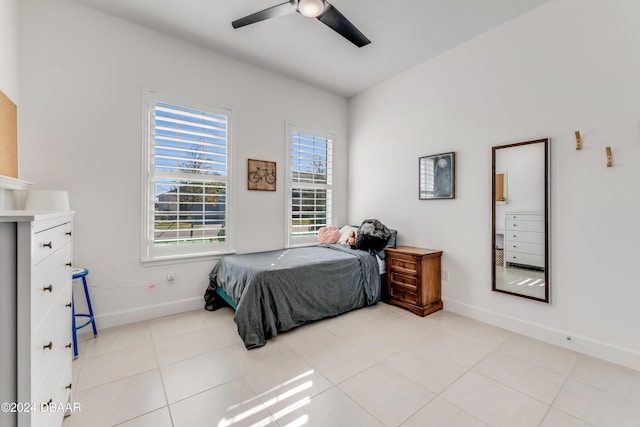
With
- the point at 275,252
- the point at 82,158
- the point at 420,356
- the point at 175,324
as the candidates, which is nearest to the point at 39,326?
the point at 175,324

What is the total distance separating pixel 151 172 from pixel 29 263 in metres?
2.20

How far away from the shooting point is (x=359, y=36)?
232 cm

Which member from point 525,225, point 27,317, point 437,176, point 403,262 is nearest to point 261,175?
point 403,262

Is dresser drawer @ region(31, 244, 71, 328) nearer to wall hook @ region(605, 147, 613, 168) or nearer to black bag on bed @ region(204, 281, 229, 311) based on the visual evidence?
black bag on bed @ region(204, 281, 229, 311)

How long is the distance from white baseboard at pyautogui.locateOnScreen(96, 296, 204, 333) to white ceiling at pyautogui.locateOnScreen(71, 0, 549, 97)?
2869mm

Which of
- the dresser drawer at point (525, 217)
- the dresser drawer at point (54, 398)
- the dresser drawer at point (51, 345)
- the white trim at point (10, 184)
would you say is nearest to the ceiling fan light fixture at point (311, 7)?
the white trim at point (10, 184)

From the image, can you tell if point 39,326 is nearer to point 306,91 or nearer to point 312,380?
point 312,380

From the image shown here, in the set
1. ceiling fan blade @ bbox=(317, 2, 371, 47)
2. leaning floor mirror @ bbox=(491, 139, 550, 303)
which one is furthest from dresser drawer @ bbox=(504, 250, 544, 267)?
ceiling fan blade @ bbox=(317, 2, 371, 47)

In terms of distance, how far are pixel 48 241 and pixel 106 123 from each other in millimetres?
2030

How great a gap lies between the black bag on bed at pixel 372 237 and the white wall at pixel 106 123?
1.52 m

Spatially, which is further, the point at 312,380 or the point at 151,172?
the point at 151,172

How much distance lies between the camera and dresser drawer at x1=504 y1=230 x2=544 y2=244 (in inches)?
97.7

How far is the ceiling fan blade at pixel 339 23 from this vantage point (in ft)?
6.70

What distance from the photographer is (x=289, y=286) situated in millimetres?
2619
